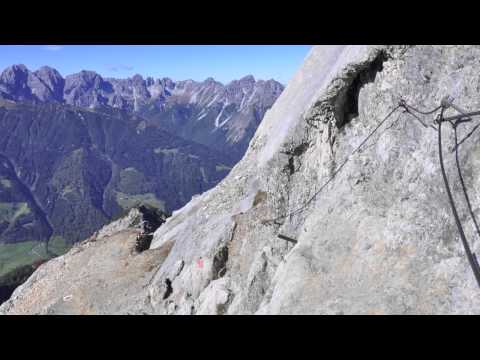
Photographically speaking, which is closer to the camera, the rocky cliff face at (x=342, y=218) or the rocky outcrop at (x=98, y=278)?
the rocky cliff face at (x=342, y=218)

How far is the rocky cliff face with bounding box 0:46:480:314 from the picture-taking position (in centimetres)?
1350

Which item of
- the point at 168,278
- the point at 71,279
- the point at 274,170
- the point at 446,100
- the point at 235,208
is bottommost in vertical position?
the point at 71,279

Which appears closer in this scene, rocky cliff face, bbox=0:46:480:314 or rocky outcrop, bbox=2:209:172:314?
rocky cliff face, bbox=0:46:480:314

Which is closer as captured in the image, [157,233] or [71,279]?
[71,279]

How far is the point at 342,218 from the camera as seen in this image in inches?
683

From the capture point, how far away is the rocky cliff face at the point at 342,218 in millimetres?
13500

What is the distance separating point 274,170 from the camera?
2450cm

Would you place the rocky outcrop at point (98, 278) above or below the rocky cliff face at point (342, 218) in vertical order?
below

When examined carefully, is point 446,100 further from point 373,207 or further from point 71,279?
point 71,279

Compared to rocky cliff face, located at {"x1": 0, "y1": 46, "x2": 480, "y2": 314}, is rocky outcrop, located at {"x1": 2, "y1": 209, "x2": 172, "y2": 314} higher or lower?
lower

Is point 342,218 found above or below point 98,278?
above
